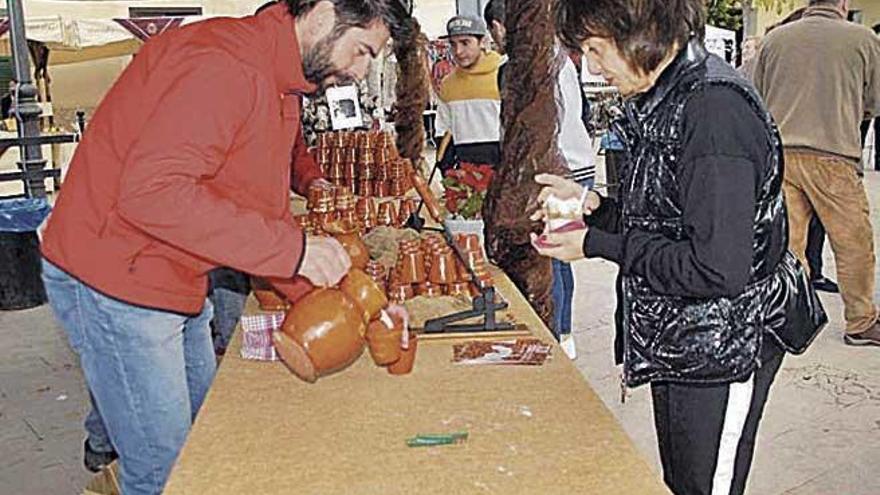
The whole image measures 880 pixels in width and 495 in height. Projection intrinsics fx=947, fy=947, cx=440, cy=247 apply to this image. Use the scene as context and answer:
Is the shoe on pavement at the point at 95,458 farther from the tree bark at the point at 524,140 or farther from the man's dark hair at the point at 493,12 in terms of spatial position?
the man's dark hair at the point at 493,12

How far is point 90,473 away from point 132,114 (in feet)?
6.63

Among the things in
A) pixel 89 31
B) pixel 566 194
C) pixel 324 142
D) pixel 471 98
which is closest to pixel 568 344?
pixel 471 98

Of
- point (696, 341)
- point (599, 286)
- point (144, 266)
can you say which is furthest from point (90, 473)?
point (599, 286)

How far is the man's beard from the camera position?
1538 mm

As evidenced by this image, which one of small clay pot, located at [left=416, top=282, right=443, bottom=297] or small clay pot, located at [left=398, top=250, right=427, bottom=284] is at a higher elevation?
small clay pot, located at [left=398, top=250, right=427, bottom=284]

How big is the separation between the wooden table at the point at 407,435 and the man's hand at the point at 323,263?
20 cm

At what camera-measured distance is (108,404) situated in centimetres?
161

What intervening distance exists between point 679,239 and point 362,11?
24.2 inches

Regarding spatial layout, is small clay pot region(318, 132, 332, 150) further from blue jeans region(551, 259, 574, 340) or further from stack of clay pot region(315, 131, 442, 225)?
blue jeans region(551, 259, 574, 340)

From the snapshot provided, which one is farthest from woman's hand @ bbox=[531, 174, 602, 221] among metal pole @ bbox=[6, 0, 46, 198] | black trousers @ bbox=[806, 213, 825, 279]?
metal pole @ bbox=[6, 0, 46, 198]

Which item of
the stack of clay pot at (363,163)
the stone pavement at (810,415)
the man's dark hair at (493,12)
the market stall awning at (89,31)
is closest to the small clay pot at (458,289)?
the stone pavement at (810,415)

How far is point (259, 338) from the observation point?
183 cm

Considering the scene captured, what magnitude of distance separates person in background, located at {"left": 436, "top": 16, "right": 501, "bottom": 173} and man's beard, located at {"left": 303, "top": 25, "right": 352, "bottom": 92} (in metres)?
2.73

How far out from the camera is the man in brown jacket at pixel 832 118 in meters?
4.00
